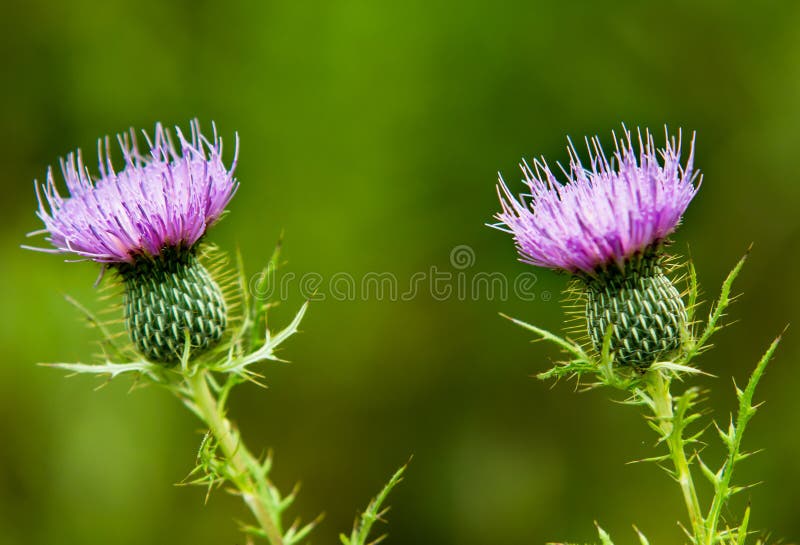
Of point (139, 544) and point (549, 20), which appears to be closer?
point (139, 544)

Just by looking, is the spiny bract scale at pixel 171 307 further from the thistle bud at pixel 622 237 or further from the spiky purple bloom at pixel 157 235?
the thistle bud at pixel 622 237

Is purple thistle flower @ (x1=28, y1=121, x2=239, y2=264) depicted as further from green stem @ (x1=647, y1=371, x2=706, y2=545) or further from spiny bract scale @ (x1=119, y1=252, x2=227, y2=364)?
green stem @ (x1=647, y1=371, x2=706, y2=545)

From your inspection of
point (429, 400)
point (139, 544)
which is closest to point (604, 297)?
point (429, 400)

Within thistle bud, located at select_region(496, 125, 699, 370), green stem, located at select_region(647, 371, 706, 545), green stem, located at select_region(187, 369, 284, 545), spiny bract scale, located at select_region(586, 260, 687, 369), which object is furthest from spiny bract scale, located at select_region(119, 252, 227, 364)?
green stem, located at select_region(647, 371, 706, 545)

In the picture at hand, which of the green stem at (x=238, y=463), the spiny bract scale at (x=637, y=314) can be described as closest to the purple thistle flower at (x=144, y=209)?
the green stem at (x=238, y=463)

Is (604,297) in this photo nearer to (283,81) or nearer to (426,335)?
(426,335)

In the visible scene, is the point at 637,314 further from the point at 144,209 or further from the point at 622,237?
the point at 144,209
